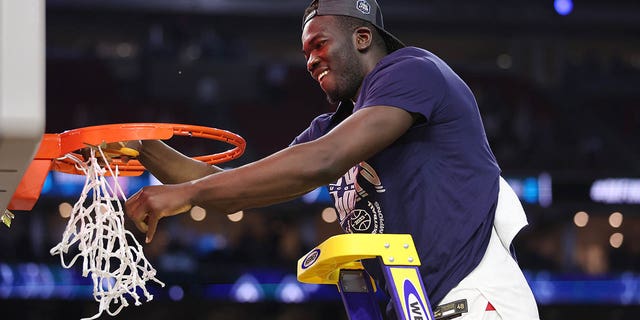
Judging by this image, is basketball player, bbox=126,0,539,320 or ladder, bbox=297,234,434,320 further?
basketball player, bbox=126,0,539,320

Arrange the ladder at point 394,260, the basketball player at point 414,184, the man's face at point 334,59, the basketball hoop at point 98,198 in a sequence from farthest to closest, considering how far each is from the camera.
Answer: the man's face at point 334,59 < the basketball hoop at point 98,198 < the basketball player at point 414,184 < the ladder at point 394,260

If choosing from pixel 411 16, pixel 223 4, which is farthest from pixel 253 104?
pixel 411 16

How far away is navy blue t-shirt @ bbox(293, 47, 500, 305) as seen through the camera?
2.67m

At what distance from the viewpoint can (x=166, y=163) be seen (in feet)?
11.5

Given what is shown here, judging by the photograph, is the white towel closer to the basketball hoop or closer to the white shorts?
the white shorts

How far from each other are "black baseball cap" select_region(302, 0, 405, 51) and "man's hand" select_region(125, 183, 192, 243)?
0.81 metres

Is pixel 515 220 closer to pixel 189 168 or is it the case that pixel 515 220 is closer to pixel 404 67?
pixel 404 67

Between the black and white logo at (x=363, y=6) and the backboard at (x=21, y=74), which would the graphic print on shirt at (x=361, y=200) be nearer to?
the black and white logo at (x=363, y=6)

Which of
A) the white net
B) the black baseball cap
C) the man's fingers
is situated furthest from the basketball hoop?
the black baseball cap

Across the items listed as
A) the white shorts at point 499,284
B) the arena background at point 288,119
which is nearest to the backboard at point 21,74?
the white shorts at point 499,284

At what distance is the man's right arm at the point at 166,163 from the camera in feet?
11.4

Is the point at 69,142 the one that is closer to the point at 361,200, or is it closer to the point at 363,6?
the point at 361,200

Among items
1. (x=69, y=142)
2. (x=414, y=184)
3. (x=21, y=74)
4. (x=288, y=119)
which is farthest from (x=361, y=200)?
(x=288, y=119)

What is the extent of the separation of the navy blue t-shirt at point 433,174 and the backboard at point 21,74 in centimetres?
104
